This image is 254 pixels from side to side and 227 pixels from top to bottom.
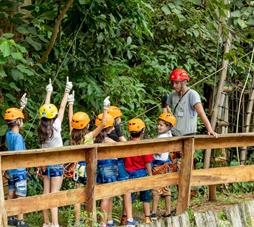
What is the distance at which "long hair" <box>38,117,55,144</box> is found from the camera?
6336 mm

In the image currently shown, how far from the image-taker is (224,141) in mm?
7125

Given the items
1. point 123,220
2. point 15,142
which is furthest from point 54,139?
point 123,220

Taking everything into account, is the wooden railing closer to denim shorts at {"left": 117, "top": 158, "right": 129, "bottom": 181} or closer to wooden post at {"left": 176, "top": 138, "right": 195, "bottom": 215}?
wooden post at {"left": 176, "top": 138, "right": 195, "bottom": 215}

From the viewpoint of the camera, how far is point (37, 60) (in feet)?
27.4

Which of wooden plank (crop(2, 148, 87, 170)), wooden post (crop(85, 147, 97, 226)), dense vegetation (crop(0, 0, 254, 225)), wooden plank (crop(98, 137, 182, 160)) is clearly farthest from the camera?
dense vegetation (crop(0, 0, 254, 225))

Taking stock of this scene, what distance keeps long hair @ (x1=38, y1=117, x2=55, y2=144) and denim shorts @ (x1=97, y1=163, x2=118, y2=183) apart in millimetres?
649

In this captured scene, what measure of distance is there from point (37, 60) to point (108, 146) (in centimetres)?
287

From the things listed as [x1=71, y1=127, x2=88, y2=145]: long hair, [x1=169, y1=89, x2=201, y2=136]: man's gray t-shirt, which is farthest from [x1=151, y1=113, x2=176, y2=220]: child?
[x1=71, y1=127, x2=88, y2=145]: long hair

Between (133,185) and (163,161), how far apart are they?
109cm

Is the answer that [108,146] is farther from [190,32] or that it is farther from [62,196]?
[190,32]

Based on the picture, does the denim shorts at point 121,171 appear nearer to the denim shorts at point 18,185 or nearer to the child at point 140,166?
the child at point 140,166

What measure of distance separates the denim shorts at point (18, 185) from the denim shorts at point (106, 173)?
80 cm

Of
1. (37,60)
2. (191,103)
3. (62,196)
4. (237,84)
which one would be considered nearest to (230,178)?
(191,103)

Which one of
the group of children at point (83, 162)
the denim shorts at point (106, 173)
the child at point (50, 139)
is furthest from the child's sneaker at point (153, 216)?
the child at point (50, 139)
